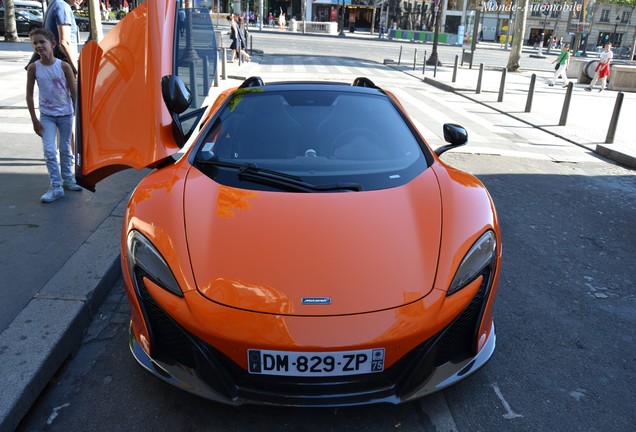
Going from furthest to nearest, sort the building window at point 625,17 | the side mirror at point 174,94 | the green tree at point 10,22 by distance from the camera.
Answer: the building window at point 625,17, the green tree at point 10,22, the side mirror at point 174,94

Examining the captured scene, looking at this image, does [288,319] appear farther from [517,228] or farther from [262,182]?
[517,228]

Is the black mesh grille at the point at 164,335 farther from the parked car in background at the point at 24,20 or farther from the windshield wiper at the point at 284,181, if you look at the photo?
the parked car in background at the point at 24,20

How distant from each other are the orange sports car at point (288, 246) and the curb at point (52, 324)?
1.68 feet

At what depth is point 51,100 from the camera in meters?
4.67

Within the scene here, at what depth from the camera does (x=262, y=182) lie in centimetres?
282

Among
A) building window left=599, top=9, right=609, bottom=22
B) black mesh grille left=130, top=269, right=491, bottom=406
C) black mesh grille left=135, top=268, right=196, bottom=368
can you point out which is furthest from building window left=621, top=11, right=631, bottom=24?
black mesh grille left=135, top=268, right=196, bottom=368

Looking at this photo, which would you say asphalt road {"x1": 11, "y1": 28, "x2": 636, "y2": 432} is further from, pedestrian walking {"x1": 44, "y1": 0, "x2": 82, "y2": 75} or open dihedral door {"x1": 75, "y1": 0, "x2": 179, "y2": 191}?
pedestrian walking {"x1": 44, "y1": 0, "x2": 82, "y2": 75}

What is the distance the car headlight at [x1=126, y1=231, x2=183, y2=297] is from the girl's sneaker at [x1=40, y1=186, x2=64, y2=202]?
8.95 feet

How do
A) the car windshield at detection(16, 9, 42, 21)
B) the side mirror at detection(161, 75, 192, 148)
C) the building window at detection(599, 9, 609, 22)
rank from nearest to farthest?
1. the side mirror at detection(161, 75, 192, 148)
2. the car windshield at detection(16, 9, 42, 21)
3. the building window at detection(599, 9, 609, 22)

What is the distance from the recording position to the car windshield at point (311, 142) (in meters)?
2.92

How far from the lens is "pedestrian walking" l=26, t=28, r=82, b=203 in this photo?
461cm

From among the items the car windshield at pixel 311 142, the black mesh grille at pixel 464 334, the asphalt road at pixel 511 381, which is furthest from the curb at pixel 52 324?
the black mesh grille at pixel 464 334

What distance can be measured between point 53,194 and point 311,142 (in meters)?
2.82

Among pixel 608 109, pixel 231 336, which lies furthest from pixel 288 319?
pixel 608 109
